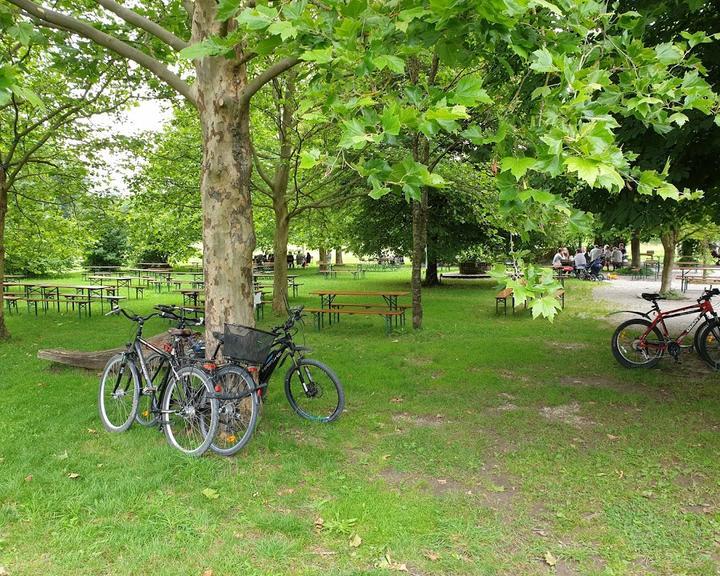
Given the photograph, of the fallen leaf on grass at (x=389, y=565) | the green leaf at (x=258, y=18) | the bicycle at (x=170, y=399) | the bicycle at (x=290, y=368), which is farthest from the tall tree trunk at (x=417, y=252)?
the green leaf at (x=258, y=18)

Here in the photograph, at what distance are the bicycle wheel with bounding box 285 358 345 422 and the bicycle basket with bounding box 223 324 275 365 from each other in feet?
3.15

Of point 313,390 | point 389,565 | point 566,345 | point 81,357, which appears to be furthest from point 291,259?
point 389,565

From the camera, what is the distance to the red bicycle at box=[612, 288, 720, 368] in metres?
7.75

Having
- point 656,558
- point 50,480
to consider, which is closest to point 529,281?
point 656,558

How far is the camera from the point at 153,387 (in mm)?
5086

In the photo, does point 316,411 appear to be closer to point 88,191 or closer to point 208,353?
point 208,353

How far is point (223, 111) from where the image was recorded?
4.98 metres

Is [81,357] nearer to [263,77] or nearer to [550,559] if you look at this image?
[263,77]

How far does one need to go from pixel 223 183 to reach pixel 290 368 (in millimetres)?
2085

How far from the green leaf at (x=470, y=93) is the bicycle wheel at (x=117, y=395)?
4.21 metres

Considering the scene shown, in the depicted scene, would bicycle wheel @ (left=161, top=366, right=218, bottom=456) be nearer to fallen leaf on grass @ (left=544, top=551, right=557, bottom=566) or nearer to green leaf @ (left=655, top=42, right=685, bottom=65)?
fallen leaf on grass @ (left=544, top=551, right=557, bottom=566)

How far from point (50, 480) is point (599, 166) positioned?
14.5ft

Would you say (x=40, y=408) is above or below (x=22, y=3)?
below

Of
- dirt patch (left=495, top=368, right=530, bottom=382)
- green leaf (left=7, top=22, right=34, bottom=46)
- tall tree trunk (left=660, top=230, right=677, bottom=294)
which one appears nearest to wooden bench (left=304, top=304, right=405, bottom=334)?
dirt patch (left=495, top=368, right=530, bottom=382)
